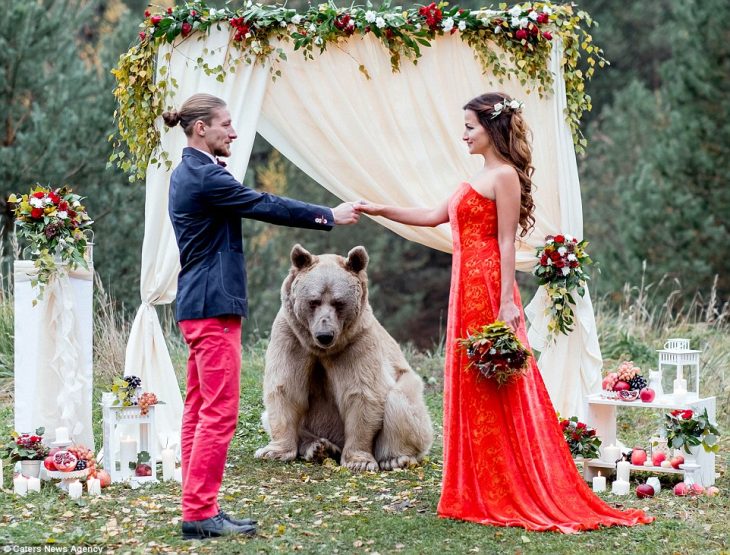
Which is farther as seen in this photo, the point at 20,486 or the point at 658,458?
the point at 658,458

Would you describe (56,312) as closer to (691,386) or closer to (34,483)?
(34,483)

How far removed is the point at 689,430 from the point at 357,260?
1.91 metres

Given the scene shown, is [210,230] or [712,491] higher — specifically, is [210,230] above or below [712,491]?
above

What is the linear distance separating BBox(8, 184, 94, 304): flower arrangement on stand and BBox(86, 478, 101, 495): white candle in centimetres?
96

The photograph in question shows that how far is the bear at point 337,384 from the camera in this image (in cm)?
546

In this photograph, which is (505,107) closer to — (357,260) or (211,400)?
(357,260)

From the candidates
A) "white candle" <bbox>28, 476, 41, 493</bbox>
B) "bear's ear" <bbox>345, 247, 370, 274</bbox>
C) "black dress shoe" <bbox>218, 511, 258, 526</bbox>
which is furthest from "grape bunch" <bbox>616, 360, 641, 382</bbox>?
"white candle" <bbox>28, 476, 41, 493</bbox>

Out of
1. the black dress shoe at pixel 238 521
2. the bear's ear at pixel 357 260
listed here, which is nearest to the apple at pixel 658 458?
the bear's ear at pixel 357 260

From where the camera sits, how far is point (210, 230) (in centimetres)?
404

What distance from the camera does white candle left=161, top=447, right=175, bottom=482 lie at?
17.4 feet

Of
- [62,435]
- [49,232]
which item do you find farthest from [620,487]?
[49,232]

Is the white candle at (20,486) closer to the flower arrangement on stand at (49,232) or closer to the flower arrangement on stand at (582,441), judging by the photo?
the flower arrangement on stand at (49,232)

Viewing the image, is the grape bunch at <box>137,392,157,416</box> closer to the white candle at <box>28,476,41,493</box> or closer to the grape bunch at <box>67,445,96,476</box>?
the grape bunch at <box>67,445,96,476</box>

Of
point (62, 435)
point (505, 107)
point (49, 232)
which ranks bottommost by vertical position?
point (62, 435)
